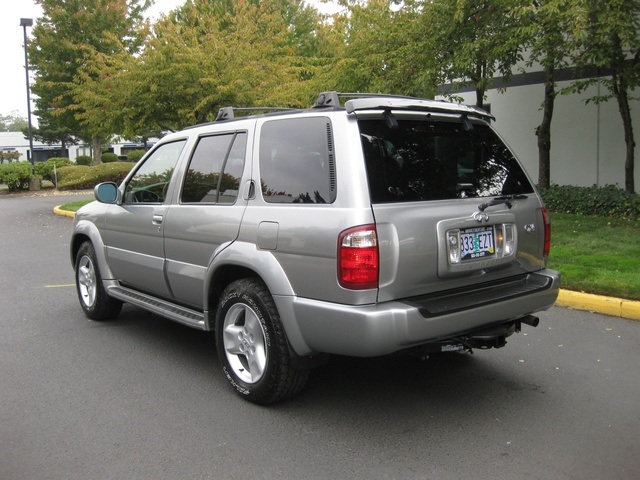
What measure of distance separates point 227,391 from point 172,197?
5.36ft

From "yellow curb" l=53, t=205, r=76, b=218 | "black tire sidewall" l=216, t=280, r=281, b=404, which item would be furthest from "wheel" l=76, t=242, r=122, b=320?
"yellow curb" l=53, t=205, r=76, b=218

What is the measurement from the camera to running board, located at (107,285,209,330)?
4645mm

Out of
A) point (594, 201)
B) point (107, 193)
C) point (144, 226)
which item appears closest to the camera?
point (144, 226)

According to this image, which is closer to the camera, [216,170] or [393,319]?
[393,319]

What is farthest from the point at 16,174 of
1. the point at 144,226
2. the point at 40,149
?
the point at 40,149

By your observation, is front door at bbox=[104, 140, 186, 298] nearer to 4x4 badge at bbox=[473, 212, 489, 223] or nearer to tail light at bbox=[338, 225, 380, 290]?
tail light at bbox=[338, 225, 380, 290]

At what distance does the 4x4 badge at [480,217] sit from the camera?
385 cm

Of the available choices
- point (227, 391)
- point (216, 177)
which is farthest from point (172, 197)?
point (227, 391)

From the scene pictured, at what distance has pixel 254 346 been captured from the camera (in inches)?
163

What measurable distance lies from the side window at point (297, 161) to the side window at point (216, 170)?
272mm

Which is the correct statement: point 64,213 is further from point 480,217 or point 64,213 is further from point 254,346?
point 480,217

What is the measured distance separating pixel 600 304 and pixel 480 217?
3.29 meters

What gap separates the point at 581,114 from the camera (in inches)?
568

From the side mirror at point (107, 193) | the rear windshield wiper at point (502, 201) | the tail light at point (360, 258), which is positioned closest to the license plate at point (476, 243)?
the rear windshield wiper at point (502, 201)
